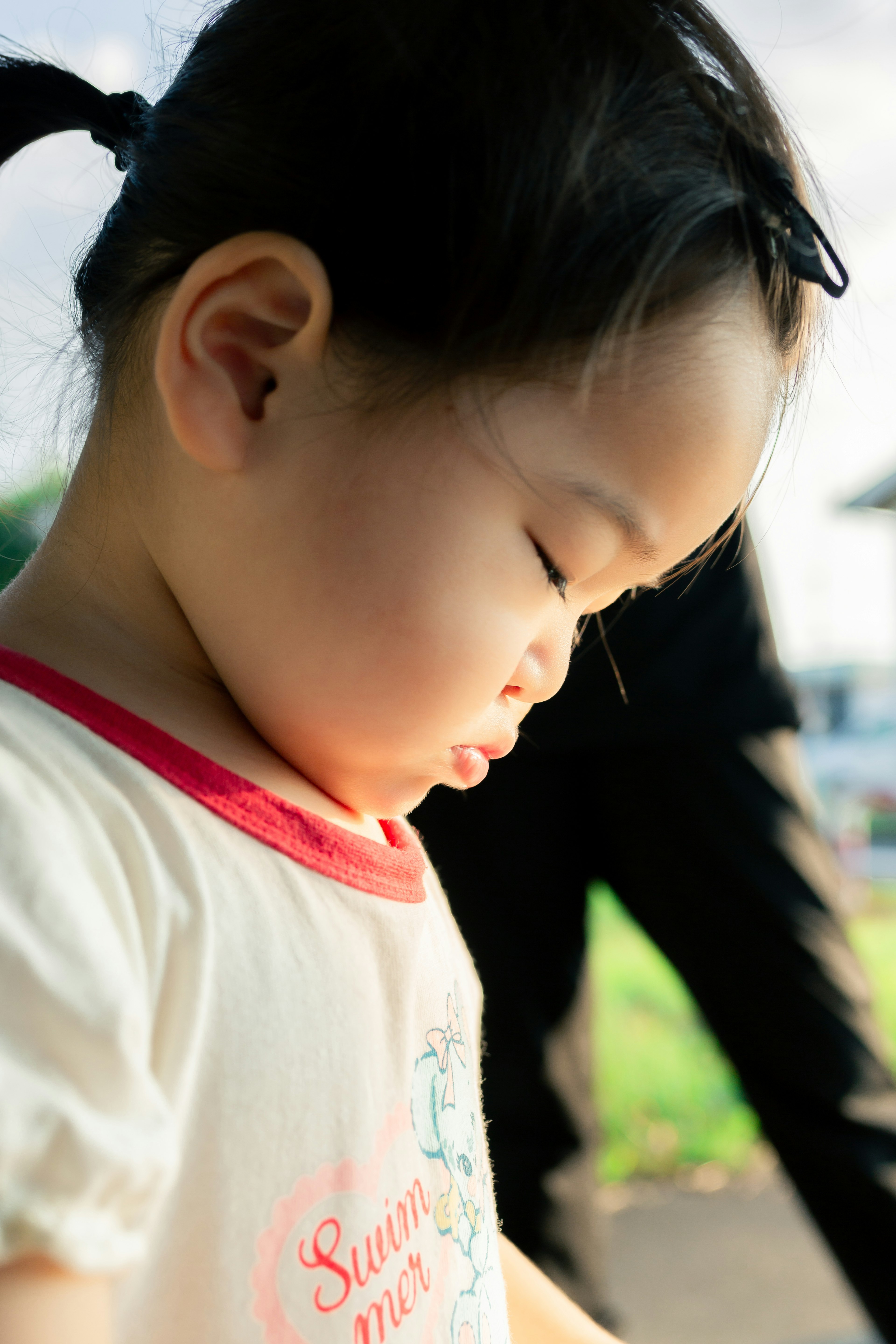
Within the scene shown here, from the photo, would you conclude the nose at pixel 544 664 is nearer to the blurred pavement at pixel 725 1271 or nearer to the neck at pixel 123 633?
the neck at pixel 123 633

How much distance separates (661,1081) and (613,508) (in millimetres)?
2326

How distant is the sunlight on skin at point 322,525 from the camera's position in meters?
0.63

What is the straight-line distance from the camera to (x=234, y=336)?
25.7 inches

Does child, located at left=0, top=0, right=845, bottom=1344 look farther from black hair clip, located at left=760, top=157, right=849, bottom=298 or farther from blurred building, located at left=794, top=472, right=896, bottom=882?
blurred building, located at left=794, top=472, right=896, bottom=882

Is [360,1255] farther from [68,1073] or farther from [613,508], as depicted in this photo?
[613,508]

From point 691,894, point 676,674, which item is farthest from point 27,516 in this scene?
point 691,894

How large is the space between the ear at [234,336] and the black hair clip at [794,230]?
0.30 metres

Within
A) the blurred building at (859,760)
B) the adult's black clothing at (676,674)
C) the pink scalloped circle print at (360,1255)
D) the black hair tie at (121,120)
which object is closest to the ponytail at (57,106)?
the black hair tie at (121,120)

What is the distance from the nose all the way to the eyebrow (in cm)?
8

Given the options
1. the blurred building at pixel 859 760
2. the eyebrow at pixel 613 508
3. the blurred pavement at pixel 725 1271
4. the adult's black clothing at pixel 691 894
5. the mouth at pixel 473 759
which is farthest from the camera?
the blurred building at pixel 859 760

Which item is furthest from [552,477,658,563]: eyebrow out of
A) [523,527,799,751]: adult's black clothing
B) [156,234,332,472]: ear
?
[523,527,799,751]: adult's black clothing

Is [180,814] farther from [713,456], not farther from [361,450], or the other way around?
[713,456]

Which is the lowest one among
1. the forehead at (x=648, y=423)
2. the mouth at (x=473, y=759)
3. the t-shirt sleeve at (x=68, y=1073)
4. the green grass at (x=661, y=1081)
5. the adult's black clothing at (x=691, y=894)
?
the green grass at (x=661, y=1081)

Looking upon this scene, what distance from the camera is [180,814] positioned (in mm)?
568
